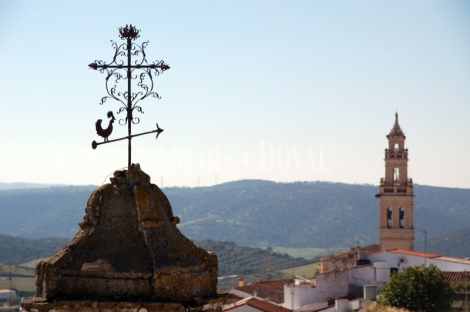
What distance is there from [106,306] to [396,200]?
2217 inches

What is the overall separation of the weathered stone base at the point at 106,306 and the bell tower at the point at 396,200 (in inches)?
2154

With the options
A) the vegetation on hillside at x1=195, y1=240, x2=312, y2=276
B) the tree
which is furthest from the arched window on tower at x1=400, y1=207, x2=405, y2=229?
the vegetation on hillside at x1=195, y1=240, x2=312, y2=276

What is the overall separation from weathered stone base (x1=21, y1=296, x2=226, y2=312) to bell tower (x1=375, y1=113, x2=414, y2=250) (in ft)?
179

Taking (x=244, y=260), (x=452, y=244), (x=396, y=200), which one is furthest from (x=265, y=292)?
(x=452, y=244)

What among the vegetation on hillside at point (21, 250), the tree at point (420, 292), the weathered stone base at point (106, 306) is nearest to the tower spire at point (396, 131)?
the tree at point (420, 292)

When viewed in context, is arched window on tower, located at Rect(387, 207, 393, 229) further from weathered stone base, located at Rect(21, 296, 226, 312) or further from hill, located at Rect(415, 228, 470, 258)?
weathered stone base, located at Rect(21, 296, 226, 312)

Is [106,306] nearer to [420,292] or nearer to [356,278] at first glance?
[420,292]

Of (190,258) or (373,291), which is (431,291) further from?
(190,258)

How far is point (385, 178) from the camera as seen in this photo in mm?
61781

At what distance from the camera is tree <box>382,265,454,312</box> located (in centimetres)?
3722

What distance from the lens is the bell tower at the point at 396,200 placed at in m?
59.8

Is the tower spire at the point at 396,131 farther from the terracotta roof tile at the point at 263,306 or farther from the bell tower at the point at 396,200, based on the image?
the terracotta roof tile at the point at 263,306

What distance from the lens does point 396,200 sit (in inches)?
2386

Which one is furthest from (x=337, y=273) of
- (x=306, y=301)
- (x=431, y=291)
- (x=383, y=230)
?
(x=383, y=230)
